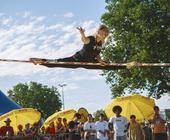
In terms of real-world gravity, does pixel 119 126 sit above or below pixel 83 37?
below

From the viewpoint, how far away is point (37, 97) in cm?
11225

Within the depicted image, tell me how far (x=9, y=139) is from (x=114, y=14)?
2587 centimetres

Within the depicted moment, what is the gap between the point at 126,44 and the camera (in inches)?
1688

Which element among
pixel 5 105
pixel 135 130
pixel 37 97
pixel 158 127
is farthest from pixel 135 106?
pixel 37 97

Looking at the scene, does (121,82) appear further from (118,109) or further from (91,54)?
→ (91,54)

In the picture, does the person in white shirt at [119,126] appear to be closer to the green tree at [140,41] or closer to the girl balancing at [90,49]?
the girl balancing at [90,49]

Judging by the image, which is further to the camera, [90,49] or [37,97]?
[37,97]

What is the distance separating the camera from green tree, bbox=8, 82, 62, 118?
11100 centimetres

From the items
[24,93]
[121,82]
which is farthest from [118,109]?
[24,93]

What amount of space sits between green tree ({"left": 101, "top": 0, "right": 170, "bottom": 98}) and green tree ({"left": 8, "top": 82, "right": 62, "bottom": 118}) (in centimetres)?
6627

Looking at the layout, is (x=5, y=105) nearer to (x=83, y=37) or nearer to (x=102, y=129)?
(x=102, y=129)

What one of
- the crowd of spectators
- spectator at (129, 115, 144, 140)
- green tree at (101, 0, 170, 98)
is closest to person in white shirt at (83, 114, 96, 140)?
the crowd of spectators

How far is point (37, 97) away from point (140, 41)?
7312cm

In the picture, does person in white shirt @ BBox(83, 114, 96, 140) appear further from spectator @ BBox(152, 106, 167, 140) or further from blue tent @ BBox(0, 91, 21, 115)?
blue tent @ BBox(0, 91, 21, 115)
